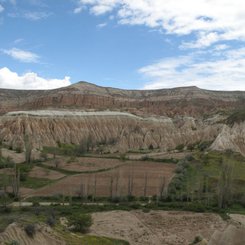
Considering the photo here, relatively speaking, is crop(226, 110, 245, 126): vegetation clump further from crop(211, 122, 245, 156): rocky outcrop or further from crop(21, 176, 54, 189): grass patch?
crop(21, 176, 54, 189): grass patch

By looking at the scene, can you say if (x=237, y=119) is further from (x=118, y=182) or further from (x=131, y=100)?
(x=131, y=100)

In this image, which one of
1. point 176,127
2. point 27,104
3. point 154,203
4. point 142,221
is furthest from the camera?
point 27,104

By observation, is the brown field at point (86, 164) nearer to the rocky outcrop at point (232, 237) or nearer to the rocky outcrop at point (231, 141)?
the rocky outcrop at point (231, 141)

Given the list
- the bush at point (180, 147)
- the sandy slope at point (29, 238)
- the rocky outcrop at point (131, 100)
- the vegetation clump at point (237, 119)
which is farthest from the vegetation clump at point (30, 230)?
the rocky outcrop at point (131, 100)

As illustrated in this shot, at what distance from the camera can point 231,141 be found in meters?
74.4

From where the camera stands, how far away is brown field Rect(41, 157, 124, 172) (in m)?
61.9

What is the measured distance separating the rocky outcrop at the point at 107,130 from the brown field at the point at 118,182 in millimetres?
24168

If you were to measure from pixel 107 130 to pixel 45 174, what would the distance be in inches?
2074

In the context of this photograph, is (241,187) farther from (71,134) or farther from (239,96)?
(239,96)

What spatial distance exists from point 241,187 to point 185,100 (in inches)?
4012

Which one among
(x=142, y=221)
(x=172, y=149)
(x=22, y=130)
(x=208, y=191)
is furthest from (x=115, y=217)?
(x=22, y=130)

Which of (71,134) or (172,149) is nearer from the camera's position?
(172,149)

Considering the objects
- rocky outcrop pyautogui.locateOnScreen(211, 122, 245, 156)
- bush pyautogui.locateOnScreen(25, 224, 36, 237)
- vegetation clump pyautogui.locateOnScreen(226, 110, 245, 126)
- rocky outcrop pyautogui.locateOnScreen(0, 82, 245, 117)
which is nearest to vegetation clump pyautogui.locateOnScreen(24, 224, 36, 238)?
bush pyautogui.locateOnScreen(25, 224, 36, 237)

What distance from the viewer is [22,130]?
93.4m
